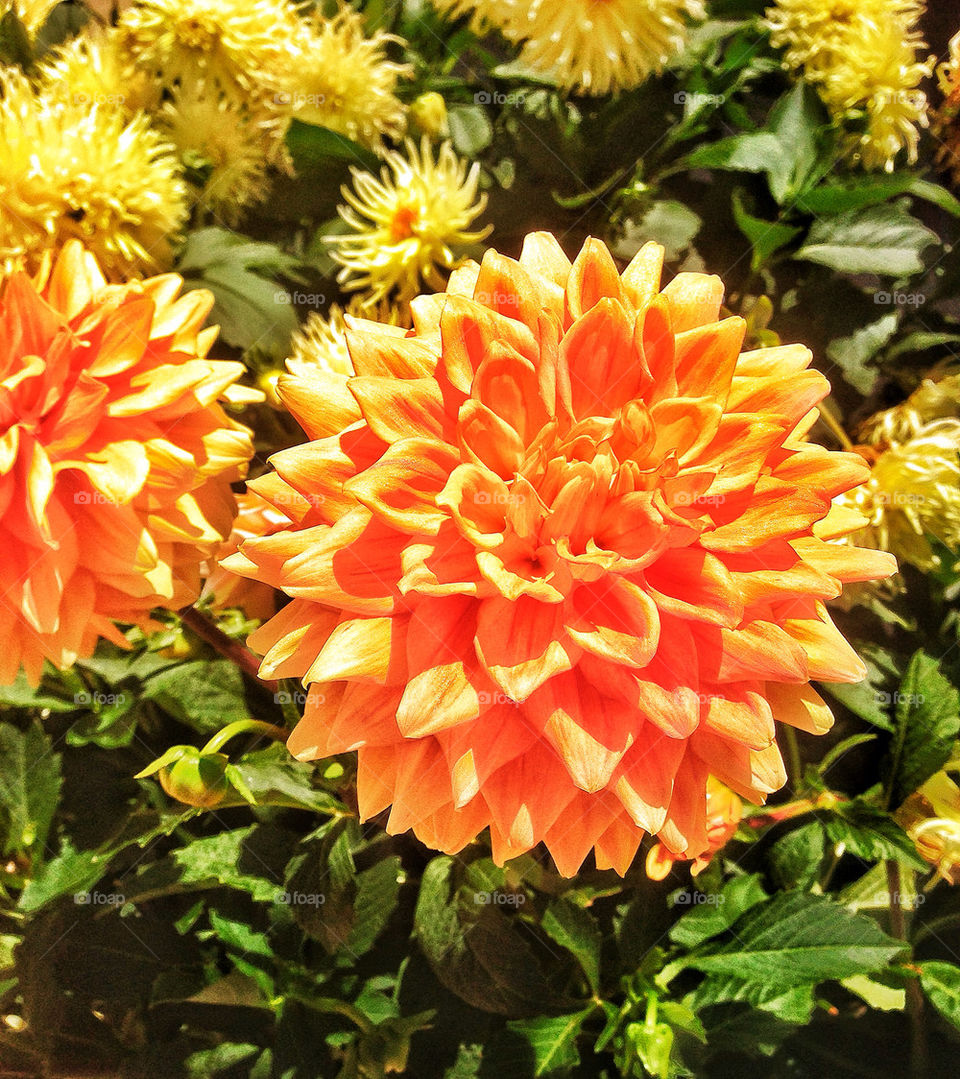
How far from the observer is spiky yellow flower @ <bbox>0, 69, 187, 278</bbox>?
0.44 m

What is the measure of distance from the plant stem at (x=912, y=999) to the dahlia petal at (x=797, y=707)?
0.77ft

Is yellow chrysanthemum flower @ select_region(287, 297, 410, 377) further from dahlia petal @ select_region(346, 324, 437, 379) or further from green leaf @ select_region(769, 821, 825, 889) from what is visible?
green leaf @ select_region(769, 821, 825, 889)

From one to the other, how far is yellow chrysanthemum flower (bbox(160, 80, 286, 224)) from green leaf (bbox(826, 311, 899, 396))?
36 cm

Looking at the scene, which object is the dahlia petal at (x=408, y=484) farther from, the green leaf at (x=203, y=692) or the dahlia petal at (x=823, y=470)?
the green leaf at (x=203, y=692)

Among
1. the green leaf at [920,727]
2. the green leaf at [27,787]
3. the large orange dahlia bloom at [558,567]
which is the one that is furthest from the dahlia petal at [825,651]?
the green leaf at [27,787]

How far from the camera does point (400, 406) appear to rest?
1.04ft

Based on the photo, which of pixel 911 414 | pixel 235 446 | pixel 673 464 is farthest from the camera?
pixel 911 414

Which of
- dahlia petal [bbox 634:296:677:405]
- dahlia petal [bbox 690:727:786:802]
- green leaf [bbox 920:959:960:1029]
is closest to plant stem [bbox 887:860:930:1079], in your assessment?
green leaf [bbox 920:959:960:1029]

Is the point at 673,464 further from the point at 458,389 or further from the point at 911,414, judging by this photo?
the point at 911,414

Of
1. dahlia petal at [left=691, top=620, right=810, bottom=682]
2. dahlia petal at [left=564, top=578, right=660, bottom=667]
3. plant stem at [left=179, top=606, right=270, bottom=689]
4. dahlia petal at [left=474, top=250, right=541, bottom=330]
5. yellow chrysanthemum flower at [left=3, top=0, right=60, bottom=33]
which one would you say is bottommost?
plant stem at [left=179, top=606, right=270, bottom=689]

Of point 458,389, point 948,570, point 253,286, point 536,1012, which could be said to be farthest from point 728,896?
point 253,286

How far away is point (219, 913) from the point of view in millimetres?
491

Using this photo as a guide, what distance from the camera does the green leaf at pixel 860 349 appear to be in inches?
21.6

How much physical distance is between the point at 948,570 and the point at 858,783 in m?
0.15
